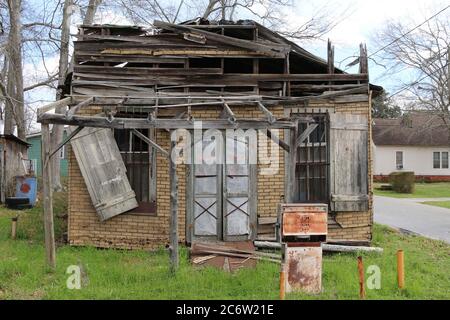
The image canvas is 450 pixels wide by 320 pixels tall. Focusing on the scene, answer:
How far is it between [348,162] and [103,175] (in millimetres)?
4935

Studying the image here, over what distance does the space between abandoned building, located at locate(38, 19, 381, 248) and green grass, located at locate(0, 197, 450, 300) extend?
0.85m

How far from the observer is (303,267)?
646 cm

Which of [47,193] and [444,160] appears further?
[444,160]

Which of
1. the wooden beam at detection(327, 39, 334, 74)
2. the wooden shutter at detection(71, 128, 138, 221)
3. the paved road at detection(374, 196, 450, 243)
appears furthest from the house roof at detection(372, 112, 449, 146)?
the wooden shutter at detection(71, 128, 138, 221)

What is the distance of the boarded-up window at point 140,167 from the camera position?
31.5 feet

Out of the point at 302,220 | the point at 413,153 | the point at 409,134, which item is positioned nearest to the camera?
the point at 302,220

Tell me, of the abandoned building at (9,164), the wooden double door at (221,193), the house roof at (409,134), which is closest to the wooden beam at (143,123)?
the wooden double door at (221,193)

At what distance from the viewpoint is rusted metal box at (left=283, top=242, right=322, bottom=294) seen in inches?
252

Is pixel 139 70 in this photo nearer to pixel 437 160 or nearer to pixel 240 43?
pixel 240 43

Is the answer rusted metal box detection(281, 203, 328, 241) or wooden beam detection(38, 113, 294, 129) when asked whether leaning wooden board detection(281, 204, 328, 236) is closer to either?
rusted metal box detection(281, 203, 328, 241)

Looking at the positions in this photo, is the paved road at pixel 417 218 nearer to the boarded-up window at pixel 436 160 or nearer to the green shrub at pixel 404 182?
the green shrub at pixel 404 182

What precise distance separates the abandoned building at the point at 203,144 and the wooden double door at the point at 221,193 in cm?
2

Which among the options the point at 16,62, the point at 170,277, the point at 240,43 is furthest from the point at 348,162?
the point at 16,62
